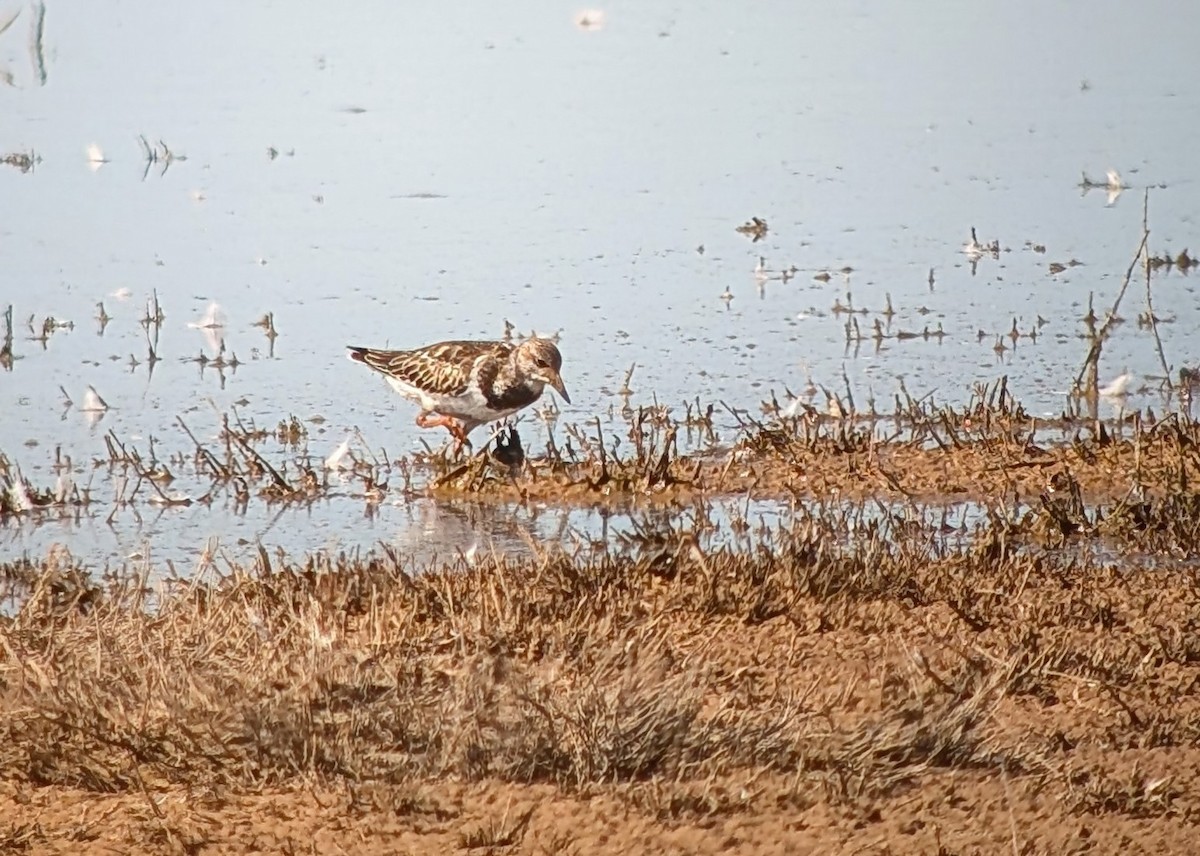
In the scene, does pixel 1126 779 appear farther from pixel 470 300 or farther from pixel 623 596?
pixel 470 300

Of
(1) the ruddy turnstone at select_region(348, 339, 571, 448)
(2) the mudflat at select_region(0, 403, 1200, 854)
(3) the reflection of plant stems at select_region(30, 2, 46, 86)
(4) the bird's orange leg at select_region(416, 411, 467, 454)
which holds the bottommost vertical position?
(2) the mudflat at select_region(0, 403, 1200, 854)

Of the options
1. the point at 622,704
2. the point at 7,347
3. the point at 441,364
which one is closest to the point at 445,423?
the point at 441,364

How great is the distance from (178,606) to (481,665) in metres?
1.67

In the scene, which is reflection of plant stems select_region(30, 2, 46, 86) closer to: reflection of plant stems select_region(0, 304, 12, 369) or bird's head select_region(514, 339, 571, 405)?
reflection of plant stems select_region(0, 304, 12, 369)

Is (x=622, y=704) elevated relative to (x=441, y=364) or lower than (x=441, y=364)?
lower

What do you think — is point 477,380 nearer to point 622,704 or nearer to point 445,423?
point 445,423

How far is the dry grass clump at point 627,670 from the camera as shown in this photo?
20.2 ft

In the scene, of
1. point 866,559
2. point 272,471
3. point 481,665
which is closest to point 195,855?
point 481,665

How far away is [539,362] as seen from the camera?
12.3m

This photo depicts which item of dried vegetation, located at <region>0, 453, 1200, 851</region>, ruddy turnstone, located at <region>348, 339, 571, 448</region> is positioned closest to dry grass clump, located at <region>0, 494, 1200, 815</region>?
dried vegetation, located at <region>0, 453, 1200, 851</region>

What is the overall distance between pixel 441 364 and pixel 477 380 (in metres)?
0.33

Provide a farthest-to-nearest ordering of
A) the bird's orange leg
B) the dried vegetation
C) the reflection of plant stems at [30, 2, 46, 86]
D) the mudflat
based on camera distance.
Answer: the reflection of plant stems at [30, 2, 46, 86], the bird's orange leg, the dried vegetation, the mudflat

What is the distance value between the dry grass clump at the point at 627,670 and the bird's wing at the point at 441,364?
3.15 meters

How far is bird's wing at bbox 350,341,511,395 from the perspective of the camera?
40.3 feet
